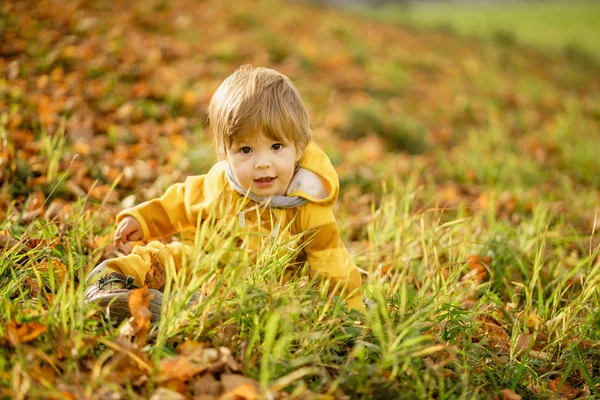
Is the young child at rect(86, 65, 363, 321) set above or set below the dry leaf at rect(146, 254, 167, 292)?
above

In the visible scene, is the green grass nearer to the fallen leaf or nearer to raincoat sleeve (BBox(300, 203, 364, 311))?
raincoat sleeve (BBox(300, 203, 364, 311))

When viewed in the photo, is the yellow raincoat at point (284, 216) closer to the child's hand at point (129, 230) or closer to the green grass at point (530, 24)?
the child's hand at point (129, 230)

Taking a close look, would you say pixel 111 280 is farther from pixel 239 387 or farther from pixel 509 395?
pixel 509 395

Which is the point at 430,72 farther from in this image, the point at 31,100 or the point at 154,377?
the point at 154,377

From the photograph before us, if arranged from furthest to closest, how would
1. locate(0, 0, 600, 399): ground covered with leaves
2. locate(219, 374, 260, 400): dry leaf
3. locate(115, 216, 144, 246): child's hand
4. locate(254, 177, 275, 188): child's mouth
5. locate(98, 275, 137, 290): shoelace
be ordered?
locate(115, 216, 144, 246): child's hand, locate(254, 177, 275, 188): child's mouth, locate(98, 275, 137, 290): shoelace, locate(0, 0, 600, 399): ground covered with leaves, locate(219, 374, 260, 400): dry leaf

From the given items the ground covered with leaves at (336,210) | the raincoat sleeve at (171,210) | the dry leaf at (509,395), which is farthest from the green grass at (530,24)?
the dry leaf at (509,395)

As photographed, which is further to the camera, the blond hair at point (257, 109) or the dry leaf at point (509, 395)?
the blond hair at point (257, 109)

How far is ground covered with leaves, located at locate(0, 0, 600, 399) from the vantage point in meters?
1.43

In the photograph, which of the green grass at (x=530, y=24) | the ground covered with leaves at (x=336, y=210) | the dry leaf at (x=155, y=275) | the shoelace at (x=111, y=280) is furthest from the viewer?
the green grass at (x=530, y=24)

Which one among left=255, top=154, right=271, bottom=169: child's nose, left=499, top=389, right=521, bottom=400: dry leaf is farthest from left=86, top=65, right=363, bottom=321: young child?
left=499, top=389, right=521, bottom=400: dry leaf

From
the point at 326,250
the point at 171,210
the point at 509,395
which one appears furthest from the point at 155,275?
the point at 509,395

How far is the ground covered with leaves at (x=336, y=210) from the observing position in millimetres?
1428

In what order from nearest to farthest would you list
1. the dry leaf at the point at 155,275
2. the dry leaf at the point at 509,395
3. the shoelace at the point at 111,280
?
the dry leaf at the point at 509,395, the shoelace at the point at 111,280, the dry leaf at the point at 155,275

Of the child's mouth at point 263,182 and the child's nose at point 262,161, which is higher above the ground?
the child's nose at point 262,161
